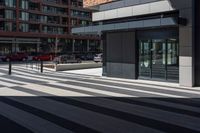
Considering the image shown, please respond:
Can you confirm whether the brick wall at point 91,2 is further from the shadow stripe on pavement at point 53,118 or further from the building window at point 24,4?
the building window at point 24,4

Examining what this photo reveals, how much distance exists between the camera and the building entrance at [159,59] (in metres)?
20.3

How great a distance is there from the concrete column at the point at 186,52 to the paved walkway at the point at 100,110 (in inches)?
60.3

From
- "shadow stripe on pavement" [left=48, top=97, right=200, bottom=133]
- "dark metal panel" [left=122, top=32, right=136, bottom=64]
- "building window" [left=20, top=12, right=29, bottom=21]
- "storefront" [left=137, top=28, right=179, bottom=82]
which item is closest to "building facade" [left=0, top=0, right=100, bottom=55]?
"building window" [left=20, top=12, right=29, bottom=21]

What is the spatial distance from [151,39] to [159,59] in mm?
1357

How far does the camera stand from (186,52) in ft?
61.0

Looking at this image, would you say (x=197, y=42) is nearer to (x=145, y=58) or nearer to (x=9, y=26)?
(x=145, y=58)

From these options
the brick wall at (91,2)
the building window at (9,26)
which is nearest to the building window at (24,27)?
the building window at (9,26)

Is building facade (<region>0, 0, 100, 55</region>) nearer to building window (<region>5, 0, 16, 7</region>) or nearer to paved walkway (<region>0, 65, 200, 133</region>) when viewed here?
building window (<region>5, 0, 16, 7</region>)

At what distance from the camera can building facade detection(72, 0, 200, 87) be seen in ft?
60.3

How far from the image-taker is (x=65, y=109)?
462 inches

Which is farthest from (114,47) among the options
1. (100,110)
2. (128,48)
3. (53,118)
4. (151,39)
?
(53,118)

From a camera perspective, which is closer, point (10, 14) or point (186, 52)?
point (186, 52)

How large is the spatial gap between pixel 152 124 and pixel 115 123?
0.97 metres

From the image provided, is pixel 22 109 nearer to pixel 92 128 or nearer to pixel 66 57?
pixel 92 128
